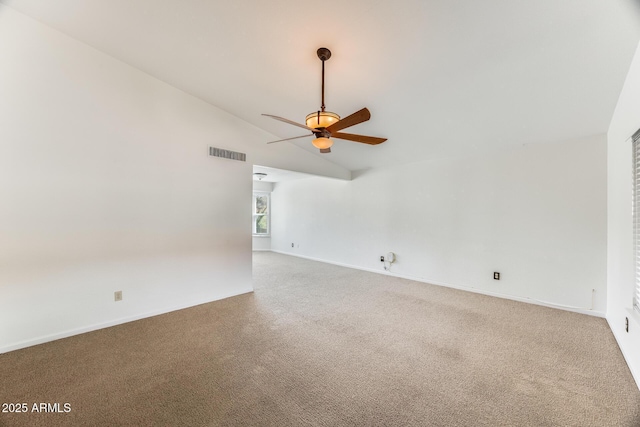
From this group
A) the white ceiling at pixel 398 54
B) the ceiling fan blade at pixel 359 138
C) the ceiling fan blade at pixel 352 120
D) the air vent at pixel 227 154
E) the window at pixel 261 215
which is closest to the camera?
the white ceiling at pixel 398 54

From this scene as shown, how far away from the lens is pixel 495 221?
3.96 metres

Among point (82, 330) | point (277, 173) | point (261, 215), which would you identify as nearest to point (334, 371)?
point (82, 330)

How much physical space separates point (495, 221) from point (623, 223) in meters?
1.50

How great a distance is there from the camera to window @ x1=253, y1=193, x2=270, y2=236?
27.5ft

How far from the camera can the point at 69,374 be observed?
204 centimetres

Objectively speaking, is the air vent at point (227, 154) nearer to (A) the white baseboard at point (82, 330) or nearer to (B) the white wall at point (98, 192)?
(B) the white wall at point (98, 192)

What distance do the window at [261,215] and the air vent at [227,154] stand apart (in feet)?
14.2

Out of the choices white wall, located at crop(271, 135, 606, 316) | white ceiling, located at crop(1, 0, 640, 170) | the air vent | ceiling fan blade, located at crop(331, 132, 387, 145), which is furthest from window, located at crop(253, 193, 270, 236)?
ceiling fan blade, located at crop(331, 132, 387, 145)

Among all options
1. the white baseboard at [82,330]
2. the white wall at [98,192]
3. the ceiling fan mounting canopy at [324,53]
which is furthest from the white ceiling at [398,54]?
the white baseboard at [82,330]

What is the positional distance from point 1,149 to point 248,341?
2972 mm

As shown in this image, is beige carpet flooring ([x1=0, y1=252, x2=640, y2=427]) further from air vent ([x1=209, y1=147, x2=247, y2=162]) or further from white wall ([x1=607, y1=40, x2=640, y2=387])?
air vent ([x1=209, y1=147, x2=247, y2=162])

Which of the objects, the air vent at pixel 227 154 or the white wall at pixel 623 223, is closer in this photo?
the white wall at pixel 623 223

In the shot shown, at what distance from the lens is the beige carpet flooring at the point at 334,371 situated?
1.63 metres

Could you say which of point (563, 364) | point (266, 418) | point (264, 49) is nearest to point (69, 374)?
point (266, 418)
